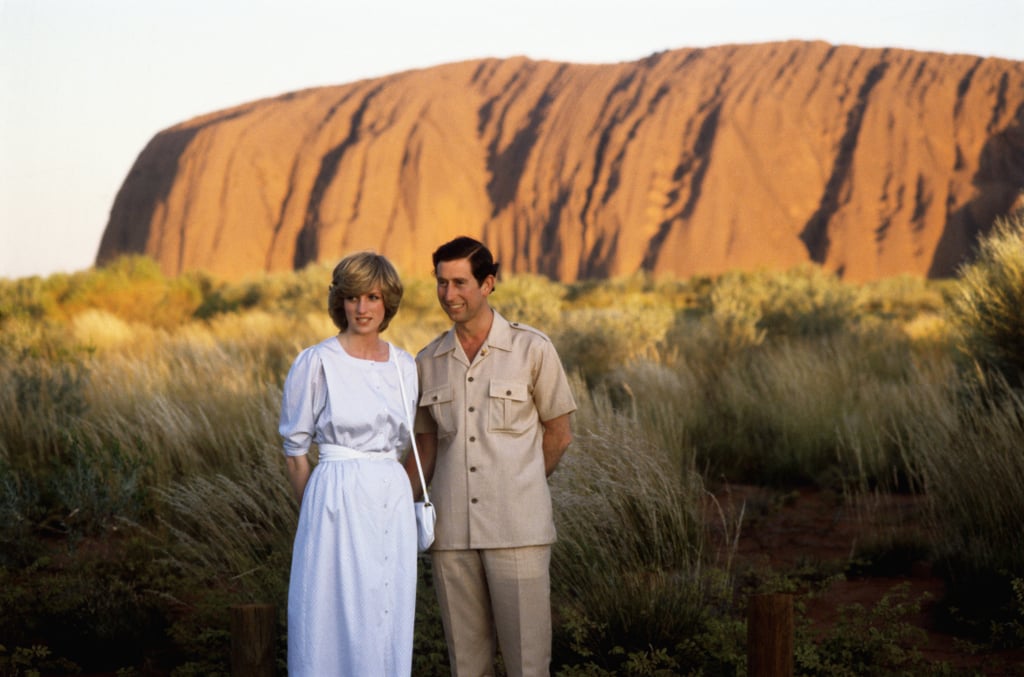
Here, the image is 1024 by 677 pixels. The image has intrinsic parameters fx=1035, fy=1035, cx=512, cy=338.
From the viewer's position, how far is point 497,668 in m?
4.86

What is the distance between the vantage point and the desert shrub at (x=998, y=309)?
8086mm

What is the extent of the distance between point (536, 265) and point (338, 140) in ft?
52.0

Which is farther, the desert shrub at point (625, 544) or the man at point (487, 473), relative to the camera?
the desert shrub at point (625, 544)

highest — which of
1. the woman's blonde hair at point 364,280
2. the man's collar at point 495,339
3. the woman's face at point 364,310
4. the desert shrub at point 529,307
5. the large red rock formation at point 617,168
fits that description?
the large red rock formation at point 617,168

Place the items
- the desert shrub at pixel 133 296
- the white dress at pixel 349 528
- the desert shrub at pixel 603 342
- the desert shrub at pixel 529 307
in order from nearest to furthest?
the white dress at pixel 349 528, the desert shrub at pixel 603 342, the desert shrub at pixel 529 307, the desert shrub at pixel 133 296

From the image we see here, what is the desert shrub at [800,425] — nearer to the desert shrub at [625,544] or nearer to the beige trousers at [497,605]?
the desert shrub at [625,544]

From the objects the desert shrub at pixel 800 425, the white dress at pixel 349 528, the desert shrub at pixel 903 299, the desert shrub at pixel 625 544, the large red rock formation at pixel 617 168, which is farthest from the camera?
the large red rock formation at pixel 617 168

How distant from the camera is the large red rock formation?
52.1 m

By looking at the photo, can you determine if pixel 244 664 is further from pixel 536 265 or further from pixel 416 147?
pixel 416 147

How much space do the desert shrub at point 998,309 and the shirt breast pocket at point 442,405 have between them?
228 inches

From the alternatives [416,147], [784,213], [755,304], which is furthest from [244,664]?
[416,147]

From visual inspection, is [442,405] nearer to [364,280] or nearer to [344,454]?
[344,454]

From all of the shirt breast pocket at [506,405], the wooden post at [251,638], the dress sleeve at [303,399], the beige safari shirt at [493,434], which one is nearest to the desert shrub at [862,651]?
the beige safari shirt at [493,434]

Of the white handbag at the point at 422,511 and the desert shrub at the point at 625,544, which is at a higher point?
the white handbag at the point at 422,511
